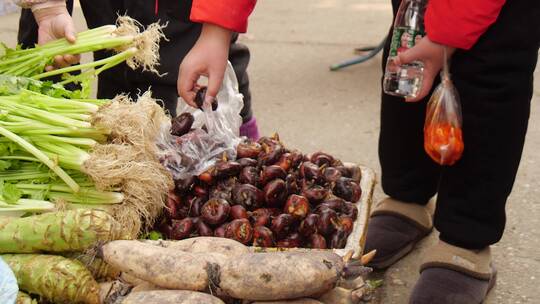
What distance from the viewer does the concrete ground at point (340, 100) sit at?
2.98 m

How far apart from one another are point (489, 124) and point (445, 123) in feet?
0.49

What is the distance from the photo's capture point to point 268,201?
8.13 feet

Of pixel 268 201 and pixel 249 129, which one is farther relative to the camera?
pixel 249 129

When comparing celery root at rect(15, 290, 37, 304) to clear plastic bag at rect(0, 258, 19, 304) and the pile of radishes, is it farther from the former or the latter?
the pile of radishes

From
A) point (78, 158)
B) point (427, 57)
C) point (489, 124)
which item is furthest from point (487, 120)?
point (78, 158)

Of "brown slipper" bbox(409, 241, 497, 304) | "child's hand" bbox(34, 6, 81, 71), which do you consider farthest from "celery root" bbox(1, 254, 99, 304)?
"brown slipper" bbox(409, 241, 497, 304)

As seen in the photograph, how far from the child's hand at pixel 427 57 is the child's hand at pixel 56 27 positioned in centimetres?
125

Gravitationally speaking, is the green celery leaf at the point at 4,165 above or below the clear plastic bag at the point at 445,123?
below

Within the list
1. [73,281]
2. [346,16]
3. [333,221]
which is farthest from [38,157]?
[346,16]

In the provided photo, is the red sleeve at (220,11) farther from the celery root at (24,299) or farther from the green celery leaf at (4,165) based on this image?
the celery root at (24,299)

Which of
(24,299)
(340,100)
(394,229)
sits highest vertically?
(24,299)

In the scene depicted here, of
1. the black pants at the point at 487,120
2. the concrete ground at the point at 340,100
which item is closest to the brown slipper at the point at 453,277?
the black pants at the point at 487,120

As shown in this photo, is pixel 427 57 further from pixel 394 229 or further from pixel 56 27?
pixel 56 27

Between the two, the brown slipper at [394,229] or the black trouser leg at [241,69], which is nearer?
the brown slipper at [394,229]
